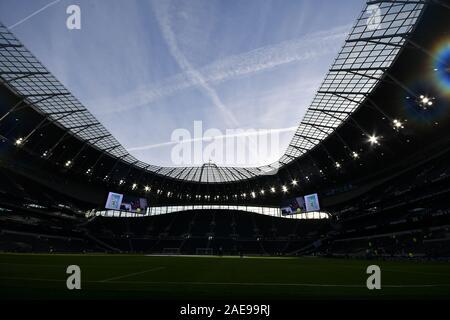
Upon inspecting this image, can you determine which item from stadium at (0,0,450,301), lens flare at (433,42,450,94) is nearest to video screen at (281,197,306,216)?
stadium at (0,0,450,301)

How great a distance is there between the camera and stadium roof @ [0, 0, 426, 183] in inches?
1157

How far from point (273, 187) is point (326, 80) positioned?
55.5m

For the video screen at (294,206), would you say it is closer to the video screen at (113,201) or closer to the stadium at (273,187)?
the stadium at (273,187)

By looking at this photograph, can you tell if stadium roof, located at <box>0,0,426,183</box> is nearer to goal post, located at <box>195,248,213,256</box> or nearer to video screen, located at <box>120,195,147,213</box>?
video screen, located at <box>120,195,147,213</box>

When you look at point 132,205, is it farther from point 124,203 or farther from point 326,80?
point 326,80

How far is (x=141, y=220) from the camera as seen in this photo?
314 ft

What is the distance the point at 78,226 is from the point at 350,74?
73022 mm

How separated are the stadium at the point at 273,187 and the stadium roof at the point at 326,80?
0.75ft

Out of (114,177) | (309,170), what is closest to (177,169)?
(114,177)

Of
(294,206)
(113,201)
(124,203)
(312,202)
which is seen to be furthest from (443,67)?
(124,203)

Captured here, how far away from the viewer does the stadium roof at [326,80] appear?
96.4ft

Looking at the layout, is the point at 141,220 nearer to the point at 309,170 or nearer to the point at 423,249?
the point at 309,170

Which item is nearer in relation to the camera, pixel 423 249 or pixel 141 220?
pixel 423 249

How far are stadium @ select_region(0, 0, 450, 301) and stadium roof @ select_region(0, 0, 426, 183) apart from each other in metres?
0.23
